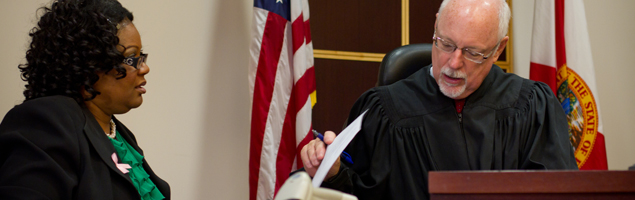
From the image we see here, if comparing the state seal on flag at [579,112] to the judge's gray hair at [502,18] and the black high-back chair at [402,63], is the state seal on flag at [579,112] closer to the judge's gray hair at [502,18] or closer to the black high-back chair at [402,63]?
the black high-back chair at [402,63]

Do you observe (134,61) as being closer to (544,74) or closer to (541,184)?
(541,184)

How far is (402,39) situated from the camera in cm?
388

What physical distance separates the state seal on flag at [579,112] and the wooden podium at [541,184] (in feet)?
9.06

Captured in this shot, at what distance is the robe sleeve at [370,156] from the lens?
1751 mm

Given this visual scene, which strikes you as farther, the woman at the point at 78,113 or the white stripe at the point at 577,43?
the white stripe at the point at 577,43

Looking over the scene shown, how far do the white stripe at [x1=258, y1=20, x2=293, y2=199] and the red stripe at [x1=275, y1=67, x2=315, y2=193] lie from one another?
26 millimetres

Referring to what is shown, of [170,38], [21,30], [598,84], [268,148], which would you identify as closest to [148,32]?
[170,38]

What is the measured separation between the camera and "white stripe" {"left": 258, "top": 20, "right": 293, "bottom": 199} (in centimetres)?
311

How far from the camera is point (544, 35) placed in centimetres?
358

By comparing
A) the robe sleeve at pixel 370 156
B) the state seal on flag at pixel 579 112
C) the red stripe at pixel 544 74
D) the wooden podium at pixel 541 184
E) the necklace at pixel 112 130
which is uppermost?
the wooden podium at pixel 541 184

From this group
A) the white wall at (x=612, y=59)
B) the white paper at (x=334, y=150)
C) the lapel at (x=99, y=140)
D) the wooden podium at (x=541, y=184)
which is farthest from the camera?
the white wall at (x=612, y=59)

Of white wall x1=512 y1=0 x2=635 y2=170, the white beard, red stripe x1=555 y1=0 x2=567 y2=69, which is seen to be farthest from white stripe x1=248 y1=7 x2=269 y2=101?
white wall x1=512 y1=0 x2=635 y2=170

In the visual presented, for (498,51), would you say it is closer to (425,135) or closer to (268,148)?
(425,135)

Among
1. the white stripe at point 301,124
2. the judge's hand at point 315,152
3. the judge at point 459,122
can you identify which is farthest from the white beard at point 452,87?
the white stripe at point 301,124
